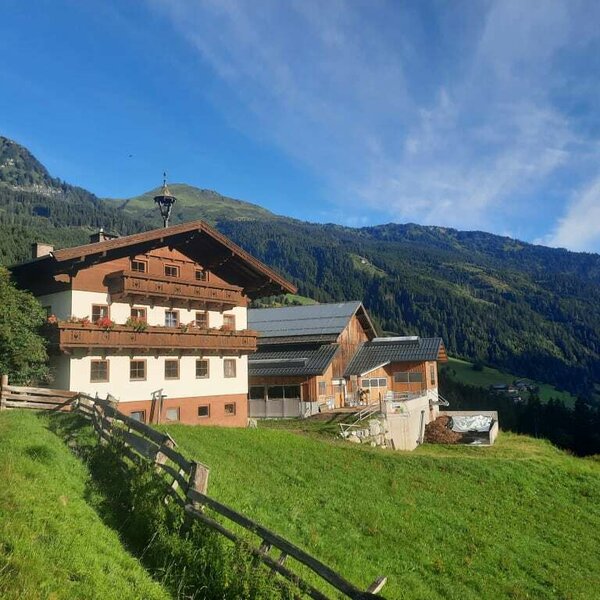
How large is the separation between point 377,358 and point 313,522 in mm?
37868

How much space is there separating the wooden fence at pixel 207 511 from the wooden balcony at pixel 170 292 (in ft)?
36.2

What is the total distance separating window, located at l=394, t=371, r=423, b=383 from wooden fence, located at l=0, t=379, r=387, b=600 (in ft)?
131

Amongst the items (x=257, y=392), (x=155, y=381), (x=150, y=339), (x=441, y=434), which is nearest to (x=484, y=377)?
(x=441, y=434)

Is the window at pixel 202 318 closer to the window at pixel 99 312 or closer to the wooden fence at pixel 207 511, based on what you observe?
the window at pixel 99 312

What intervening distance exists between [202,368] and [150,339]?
5305mm

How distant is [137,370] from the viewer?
2898cm

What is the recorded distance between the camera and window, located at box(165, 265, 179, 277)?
3190 cm

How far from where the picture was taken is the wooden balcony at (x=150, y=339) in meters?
25.0

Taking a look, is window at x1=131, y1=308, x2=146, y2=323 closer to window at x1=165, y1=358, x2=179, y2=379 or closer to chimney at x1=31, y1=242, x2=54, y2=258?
window at x1=165, y1=358, x2=179, y2=379

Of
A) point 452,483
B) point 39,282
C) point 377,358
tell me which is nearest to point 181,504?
point 452,483

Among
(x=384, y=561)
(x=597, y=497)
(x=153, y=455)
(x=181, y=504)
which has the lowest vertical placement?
(x=597, y=497)

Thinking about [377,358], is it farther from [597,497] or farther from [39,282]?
[39,282]

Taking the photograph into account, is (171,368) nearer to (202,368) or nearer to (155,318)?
(202,368)

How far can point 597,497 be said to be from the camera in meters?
26.5
